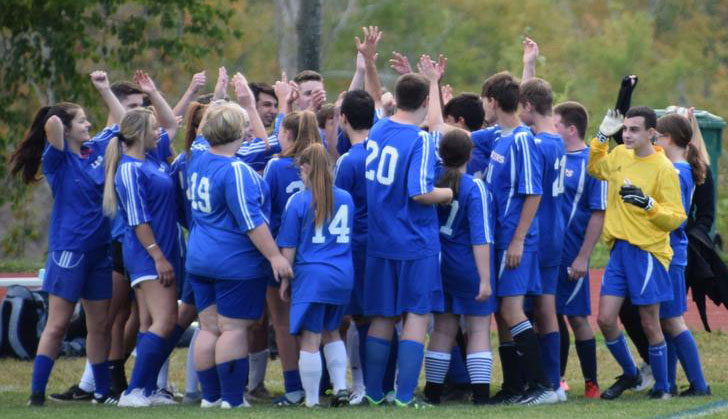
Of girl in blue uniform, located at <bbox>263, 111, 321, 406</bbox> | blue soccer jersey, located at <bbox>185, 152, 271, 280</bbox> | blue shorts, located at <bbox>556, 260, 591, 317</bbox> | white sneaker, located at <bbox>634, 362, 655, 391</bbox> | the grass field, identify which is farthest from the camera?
white sneaker, located at <bbox>634, 362, 655, 391</bbox>

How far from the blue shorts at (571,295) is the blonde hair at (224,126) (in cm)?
237

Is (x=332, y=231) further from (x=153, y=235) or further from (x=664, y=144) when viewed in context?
(x=664, y=144)

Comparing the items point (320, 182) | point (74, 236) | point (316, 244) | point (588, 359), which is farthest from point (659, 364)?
point (74, 236)

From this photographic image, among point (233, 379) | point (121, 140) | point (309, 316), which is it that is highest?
point (121, 140)

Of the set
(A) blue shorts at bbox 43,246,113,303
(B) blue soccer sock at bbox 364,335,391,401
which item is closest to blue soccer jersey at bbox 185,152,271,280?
(B) blue soccer sock at bbox 364,335,391,401

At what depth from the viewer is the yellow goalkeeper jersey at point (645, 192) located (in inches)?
331

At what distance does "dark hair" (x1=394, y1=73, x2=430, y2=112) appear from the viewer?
26.7 ft

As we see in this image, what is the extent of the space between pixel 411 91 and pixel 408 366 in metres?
1.64

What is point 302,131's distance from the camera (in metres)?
8.23

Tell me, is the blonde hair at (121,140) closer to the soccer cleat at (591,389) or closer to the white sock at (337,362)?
the white sock at (337,362)

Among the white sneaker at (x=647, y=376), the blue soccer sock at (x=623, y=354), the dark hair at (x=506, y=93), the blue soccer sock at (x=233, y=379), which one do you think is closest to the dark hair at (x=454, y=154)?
the dark hair at (x=506, y=93)

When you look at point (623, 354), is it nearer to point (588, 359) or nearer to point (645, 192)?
point (588, 359)

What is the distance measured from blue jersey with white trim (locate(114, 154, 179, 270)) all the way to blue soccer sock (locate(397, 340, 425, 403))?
1597 millimetres

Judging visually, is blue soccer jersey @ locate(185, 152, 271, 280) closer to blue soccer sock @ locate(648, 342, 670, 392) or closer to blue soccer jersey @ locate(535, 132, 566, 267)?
blue soccer jersey @ locate(535, 132, 566, 267)
